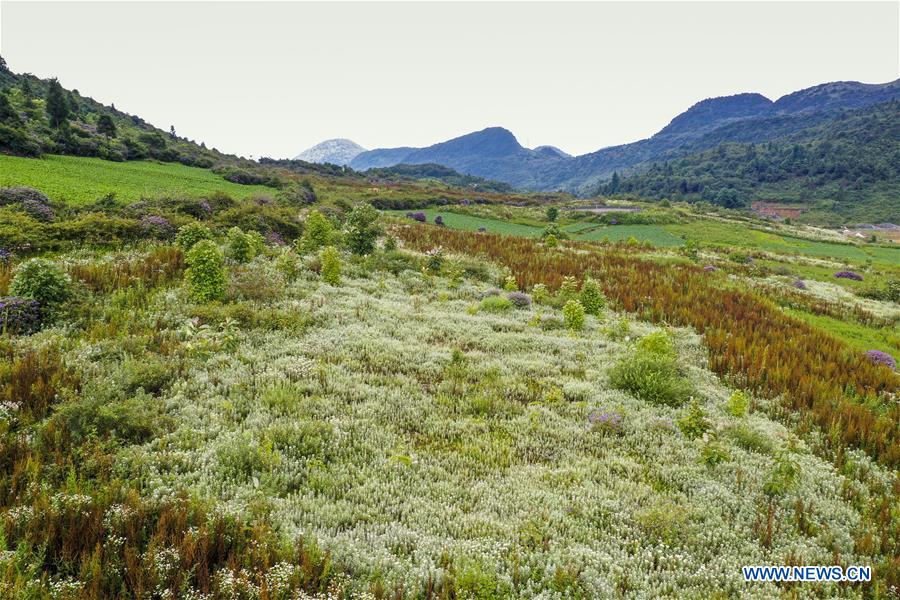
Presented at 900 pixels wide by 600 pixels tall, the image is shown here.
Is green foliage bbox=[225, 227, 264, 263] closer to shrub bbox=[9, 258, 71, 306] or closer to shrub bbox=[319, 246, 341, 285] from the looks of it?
shrub bbox=[319, 246, 341, 285]

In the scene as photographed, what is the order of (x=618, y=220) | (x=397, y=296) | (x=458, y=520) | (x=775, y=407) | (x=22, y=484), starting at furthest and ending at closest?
(x=618, y=220)
(x=397, y=296)
(x=775, y=407)
(x=458, y=520)
(x=22, y=484)

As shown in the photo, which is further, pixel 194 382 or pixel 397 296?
pixel 397 296

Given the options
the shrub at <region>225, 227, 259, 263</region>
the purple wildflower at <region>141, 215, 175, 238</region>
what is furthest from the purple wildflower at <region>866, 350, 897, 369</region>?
the purple wildflower at <region>141, 215, 175, 238</region>

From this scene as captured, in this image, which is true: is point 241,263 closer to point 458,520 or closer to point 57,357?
point 57,357

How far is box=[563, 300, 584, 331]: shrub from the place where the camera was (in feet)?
43.9

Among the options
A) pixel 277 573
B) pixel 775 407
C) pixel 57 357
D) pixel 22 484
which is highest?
pixel 57 357

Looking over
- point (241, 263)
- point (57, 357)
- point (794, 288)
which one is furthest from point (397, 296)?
point (794, 288)

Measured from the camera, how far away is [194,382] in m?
8.02

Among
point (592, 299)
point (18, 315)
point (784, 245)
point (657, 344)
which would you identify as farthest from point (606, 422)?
point (784, 245)

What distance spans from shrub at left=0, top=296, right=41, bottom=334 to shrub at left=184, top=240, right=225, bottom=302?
10.5ft

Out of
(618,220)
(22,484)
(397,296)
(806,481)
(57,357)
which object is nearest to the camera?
(22,484)

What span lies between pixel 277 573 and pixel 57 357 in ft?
22.1

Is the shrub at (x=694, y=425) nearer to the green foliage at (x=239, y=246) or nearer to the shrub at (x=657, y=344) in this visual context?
the shrub at (x=657, y=344)

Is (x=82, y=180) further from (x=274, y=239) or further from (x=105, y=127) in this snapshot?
(x=105, y=127)
